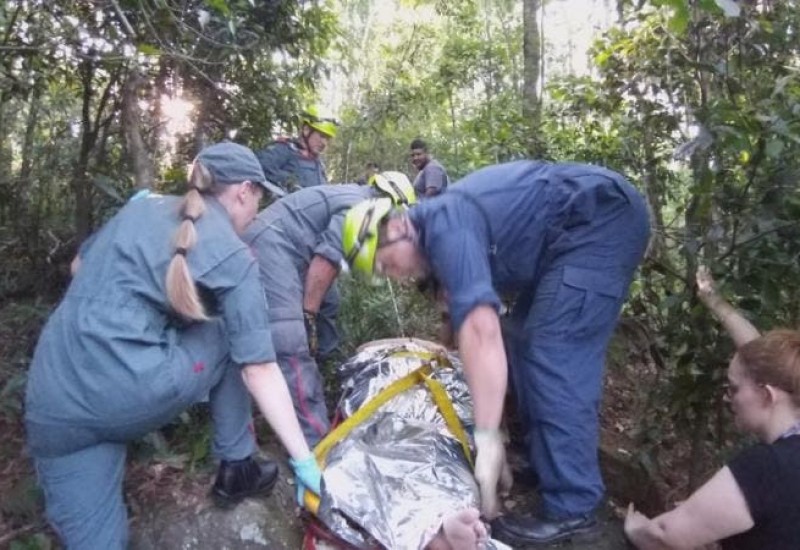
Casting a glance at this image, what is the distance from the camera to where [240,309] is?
228 cm

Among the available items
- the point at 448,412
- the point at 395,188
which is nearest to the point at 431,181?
the point at 395,188

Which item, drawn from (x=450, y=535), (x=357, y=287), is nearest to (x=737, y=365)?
(x=450, y=535)

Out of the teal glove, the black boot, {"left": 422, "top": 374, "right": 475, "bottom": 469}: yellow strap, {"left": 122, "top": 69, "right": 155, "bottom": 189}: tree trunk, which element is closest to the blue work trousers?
{"left": 422, "top": 374, "right": 475, "bottom": 469}: yellow strap

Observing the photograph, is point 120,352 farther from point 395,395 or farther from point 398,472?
point 395,395

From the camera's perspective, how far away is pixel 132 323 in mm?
2158

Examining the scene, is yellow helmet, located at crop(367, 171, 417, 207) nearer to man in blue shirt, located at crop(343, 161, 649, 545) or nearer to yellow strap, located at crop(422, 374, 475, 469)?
man in blue shirt, located at crop(343, 161, 649, 545)

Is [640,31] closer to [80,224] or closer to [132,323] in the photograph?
[132,323]

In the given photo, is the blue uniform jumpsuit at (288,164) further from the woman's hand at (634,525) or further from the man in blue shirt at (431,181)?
the woman's hand at (634,525)

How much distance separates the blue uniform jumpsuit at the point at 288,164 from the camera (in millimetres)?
5250

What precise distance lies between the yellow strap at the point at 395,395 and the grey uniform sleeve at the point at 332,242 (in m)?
0.64

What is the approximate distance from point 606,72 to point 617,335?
1.68 metres

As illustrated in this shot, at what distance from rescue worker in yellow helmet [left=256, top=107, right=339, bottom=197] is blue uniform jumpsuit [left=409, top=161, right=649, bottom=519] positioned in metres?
2.82

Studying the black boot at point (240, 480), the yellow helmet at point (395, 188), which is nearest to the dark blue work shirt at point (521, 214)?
the yellow helmet at point (395, 188)

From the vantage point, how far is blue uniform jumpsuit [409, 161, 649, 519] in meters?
2.53
